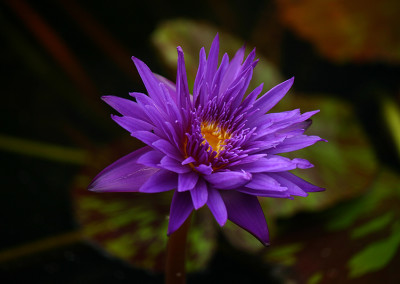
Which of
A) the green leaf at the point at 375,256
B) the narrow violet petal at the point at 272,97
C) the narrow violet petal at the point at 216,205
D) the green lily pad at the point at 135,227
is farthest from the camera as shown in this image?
the green lily pad at the point at 135,227

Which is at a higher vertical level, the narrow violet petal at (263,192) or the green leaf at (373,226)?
the narrow violet petal at (263,192)

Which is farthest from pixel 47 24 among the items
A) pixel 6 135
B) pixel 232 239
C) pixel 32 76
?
pixel 232 239

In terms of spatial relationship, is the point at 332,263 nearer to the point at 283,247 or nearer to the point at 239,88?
the point at 283,247

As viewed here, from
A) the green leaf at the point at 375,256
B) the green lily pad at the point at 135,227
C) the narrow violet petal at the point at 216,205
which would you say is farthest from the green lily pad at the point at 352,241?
the narrow violet petal at the point at 216,205

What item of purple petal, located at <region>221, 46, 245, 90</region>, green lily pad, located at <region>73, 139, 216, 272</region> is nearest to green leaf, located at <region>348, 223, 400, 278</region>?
green lily pad, located at <region>73, 139, 216, 272</region>

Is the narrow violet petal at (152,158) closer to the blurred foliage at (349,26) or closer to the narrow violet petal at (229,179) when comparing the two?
the narrow violet petal at (229,179)
